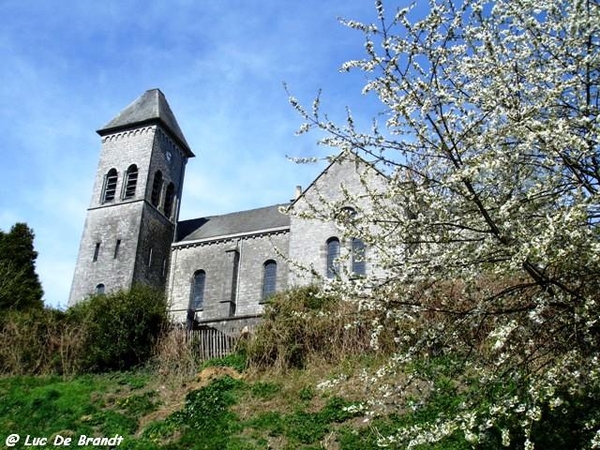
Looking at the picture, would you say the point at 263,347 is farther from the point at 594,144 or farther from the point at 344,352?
the point at 594,144

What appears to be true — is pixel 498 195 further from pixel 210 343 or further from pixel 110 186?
pixel 110 186

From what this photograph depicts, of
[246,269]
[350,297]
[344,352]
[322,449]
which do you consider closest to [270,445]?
[322,449]

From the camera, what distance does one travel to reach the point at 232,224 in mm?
30797

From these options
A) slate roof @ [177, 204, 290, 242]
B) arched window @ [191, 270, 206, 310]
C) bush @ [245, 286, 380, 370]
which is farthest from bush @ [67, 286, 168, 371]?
slate roof @ [177, 204, 290, 242]

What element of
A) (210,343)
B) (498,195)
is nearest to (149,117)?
(210,343)

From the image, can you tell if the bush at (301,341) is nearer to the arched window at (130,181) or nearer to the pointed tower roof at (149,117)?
the arched window at (130,181)

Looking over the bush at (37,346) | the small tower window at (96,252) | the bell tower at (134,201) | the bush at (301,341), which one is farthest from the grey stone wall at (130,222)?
the bush at (301,341)

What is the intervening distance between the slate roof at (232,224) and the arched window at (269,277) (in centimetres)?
171

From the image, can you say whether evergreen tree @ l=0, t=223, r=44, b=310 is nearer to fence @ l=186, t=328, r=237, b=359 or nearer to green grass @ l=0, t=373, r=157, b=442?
green grass @ l=0, t=373, r=157, b=442

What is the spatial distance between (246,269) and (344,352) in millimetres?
15436

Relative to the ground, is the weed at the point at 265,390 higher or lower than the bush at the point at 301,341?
lower

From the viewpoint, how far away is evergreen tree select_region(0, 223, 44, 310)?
2219 cm

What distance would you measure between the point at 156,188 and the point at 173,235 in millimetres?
2828

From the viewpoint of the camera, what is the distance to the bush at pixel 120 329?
1530 cm
